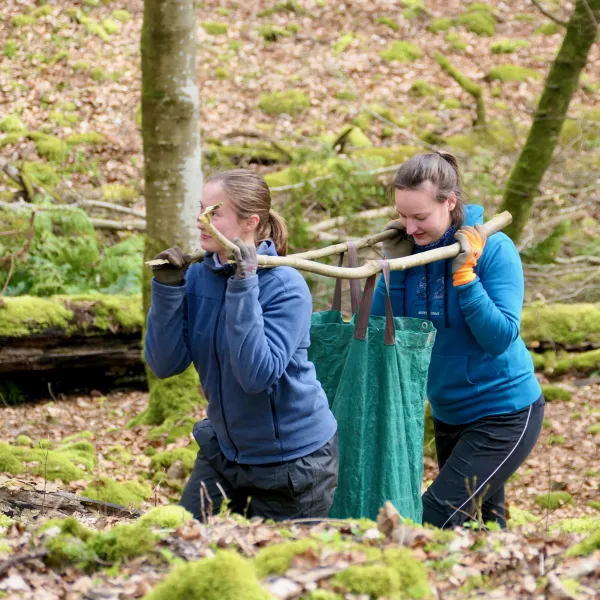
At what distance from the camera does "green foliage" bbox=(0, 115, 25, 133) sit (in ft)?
41.5

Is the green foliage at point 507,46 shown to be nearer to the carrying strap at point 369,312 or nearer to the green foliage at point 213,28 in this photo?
the green foliage at point 213,28

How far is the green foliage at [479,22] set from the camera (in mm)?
17156

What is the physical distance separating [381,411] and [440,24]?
595 inches

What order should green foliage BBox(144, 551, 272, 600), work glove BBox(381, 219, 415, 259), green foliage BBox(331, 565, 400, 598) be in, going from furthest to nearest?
work glove BBox(381, 219, 415, 259) < green foliage BBox(331, 565, 400, 598) < green foliage BBox(144, 551, 272, 600)

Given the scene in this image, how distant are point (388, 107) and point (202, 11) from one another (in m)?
5.22

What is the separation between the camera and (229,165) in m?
11.9

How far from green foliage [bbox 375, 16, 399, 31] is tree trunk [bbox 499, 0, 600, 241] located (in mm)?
10514

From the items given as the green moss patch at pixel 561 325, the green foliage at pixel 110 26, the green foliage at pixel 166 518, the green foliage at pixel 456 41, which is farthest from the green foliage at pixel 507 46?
the green foliage at pixel 166 518

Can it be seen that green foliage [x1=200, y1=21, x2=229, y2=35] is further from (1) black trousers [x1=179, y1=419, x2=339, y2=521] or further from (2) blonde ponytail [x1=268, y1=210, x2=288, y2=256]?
(1) black trousers [x1=179, y1=419, x2=339, y2=521]

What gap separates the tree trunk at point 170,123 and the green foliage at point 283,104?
8.04 meters

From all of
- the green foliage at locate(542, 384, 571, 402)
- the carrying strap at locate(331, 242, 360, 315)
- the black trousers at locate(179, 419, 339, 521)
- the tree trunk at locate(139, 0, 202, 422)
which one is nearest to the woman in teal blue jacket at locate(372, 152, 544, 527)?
the carrying strap at locate(331, 242, 360, 315)

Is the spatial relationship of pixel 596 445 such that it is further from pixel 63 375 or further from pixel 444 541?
pixel 63 375

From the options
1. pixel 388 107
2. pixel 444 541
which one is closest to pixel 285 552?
pixel 444 541

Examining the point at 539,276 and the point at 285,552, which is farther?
the point at 539,276
